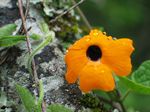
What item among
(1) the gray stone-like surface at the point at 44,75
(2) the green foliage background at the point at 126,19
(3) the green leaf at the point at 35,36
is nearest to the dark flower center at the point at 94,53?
(1) the gray stone-like surface at the point at 44,75

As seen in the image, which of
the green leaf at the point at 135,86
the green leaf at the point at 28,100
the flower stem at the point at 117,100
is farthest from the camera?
the flower stem at the point at 117,100

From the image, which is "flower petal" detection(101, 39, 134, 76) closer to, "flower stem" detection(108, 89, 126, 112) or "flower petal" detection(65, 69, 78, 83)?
"flower petal" detection(65, 69, 78, 83)

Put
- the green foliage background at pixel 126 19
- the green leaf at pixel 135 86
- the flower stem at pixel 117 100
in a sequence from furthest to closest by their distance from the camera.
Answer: the green foliage background at pixel 126 19, the flower stem at pixel 117 100, the green leaf at pixel 135 86

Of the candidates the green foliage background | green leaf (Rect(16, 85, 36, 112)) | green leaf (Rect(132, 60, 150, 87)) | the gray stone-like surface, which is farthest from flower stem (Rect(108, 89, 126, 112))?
the green foliage background

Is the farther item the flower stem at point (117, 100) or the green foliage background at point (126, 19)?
the green foliage background at point (126, 19)

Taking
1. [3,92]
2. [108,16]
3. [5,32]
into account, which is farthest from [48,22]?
[108,16]

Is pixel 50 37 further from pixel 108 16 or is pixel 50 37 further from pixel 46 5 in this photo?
pixel 108 16

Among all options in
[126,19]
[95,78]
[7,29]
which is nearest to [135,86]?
[95,78]

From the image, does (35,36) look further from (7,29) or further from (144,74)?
(144,74)

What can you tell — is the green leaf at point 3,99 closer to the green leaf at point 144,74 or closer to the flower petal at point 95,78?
the flower petal at point 95,78
